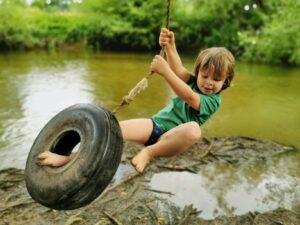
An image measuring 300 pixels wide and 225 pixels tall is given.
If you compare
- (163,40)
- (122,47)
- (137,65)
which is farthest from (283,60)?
(163,40)

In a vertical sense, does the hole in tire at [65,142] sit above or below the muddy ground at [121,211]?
above

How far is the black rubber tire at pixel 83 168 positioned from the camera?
2.42 m

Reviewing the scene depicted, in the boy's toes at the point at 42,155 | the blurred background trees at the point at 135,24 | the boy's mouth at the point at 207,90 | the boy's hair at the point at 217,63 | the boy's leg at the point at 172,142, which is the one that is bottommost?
the blurred background trees at the point at 135,24

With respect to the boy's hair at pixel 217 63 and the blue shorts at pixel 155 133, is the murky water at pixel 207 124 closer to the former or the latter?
the blue shorts at pixel 155 133

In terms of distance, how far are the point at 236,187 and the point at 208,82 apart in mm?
1625

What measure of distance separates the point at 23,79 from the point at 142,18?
10.9 m

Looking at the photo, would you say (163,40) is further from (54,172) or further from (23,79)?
(23,79)

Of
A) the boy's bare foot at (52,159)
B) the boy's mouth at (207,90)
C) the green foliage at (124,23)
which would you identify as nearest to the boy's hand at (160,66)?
the boy's mouth at (207,90)

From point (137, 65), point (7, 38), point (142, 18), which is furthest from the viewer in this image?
point (142, 18)

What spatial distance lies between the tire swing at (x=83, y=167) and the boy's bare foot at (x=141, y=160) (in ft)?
2.07

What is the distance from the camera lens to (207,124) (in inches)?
262

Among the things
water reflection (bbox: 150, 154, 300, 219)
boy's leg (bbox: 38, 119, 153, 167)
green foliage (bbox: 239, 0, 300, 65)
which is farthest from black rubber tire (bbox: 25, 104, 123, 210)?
green foliage (bbox: 239, 0, 300, 65)

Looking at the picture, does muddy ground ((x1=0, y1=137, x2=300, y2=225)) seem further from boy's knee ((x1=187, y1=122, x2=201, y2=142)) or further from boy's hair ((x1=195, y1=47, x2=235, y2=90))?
boy's hair ((x1=195, y1=47, x2=235, y2=90))

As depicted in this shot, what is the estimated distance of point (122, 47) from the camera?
70.1 feet
